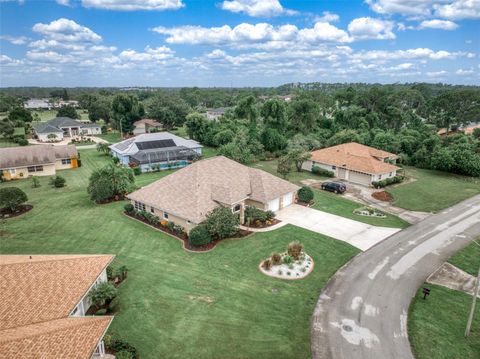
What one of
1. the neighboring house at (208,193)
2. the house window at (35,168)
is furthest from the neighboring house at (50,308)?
the house window at (35,168)

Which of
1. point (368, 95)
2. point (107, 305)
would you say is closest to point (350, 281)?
point (107, 305)

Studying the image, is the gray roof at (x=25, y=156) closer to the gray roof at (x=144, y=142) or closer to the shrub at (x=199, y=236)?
the gray roof at (x=144, y=142)

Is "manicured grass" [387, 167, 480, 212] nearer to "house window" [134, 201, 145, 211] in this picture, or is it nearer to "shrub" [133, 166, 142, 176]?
"house window" [134, 201, 145, 211]

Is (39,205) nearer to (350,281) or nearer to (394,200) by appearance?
(350,281)

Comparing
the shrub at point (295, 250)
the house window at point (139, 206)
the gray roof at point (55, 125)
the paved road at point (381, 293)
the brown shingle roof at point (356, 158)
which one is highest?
the gray roof at point (55, 125)

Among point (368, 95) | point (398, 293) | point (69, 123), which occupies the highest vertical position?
point (368, 95)

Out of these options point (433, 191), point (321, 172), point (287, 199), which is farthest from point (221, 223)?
point (433, 191)
